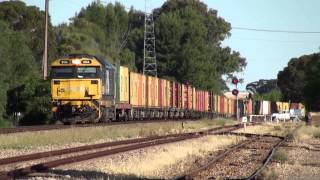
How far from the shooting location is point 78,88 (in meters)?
33.2

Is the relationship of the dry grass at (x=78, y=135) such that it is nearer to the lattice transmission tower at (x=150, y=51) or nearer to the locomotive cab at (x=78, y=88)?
the locomotive cab at (x=78, y=88)

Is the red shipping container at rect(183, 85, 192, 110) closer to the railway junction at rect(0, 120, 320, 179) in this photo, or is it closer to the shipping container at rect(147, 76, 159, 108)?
the shipping container at rect(147, 76, 159, 108)

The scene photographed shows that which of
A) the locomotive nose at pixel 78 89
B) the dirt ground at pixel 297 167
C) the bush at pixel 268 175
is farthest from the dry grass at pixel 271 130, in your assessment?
the bush at pixel 268 175

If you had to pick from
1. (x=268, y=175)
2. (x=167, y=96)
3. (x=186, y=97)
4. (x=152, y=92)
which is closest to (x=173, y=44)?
(x=186, y=97)

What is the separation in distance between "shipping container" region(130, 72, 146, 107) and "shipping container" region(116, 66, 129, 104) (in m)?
1.10

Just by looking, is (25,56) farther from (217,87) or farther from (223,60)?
(223,60)

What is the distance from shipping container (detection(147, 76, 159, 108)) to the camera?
4809cm

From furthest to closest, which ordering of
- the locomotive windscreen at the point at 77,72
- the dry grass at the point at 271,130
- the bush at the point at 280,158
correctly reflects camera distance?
the dry grass at the point at 271,130, the locomotive windscreen at the point at 77,72, the bush at the point at 280,158

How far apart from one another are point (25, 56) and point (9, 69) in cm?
495

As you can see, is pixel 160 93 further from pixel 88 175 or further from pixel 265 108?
pixel 265 108

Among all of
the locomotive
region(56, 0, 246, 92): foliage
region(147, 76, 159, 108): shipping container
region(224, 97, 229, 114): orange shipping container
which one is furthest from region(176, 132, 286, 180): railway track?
region(56, 0, 246, 92): foliage

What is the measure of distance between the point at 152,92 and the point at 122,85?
10.3 metres

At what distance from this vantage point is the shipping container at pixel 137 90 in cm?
4243

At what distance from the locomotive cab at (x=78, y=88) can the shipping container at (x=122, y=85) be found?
4.25 m
